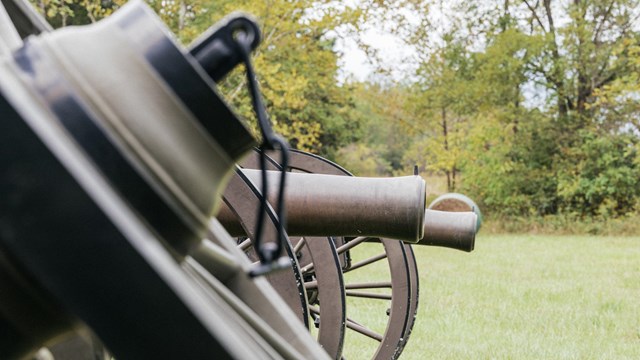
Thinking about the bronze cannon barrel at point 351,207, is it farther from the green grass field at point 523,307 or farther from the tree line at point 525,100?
the tree line at point 525,100

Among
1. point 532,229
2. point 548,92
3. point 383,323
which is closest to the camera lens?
point 383,323

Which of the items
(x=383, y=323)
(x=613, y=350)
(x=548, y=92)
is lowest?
(x=548, y=92)

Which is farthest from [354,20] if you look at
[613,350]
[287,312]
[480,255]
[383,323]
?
[287,312]

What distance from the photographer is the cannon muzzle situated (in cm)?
464

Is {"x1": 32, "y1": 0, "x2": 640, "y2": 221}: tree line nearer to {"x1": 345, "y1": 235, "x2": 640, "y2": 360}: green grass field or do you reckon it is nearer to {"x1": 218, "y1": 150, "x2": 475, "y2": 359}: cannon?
{"x1": 345, "y1": 235, "x2": 640, "y2": 360}: green grass field

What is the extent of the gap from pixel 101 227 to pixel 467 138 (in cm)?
2570

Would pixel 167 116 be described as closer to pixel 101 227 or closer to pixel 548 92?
pixel 101 227

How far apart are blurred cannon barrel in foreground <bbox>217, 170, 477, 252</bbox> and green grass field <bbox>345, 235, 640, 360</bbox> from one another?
3.24 metres

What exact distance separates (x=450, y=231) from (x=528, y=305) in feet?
16.1

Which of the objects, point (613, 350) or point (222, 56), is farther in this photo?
point (613, 350)

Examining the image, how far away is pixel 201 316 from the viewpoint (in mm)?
736

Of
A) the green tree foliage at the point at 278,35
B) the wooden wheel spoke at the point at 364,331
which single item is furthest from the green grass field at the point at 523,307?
the green tree foliage at the point at 278,35

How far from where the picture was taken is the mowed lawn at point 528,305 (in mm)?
6592

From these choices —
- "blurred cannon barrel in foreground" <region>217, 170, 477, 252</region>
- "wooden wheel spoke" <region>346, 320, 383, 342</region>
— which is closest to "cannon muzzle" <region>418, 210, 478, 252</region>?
"wooden wheel spoke" <region>346, 320, 383, 342</region>
